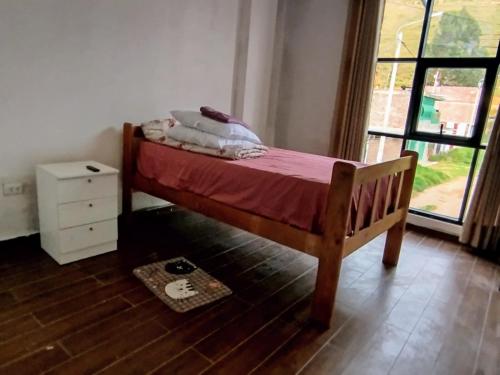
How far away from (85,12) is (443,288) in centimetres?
302

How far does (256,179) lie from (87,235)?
3.72 feet

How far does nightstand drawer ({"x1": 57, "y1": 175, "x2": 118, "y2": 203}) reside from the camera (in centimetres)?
207

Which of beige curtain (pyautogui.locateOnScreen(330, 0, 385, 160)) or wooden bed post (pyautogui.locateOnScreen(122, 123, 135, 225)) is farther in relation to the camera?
beige curtain (pyautogui.locateOnScreen(330, 0, 385, 160))

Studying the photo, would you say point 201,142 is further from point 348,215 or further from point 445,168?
point 445,168

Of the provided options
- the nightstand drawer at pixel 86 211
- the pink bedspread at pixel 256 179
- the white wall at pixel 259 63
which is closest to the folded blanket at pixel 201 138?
the pink bedspread at pixel 256 179

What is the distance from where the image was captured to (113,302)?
70.6 inches

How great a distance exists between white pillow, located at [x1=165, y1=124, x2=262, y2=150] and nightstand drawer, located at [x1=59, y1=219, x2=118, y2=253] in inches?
29.6

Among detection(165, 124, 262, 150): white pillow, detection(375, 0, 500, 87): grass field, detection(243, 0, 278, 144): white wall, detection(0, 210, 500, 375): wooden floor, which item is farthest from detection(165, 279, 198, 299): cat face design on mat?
detection(375, 0, 500, 87): grass field

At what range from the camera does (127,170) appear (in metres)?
2.83

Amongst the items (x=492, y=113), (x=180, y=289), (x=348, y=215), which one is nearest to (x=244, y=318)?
(x=180, y=289)

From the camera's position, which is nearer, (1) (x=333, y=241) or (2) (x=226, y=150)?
(1) (x=333, y=241)

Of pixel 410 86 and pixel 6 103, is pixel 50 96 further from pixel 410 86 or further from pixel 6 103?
pixel 410 86

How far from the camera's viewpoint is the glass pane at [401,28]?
3268 millimetres

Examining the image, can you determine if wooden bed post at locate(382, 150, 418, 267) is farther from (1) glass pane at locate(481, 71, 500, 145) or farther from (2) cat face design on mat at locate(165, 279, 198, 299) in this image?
(2) cat face design on mat at locate(165, 279, 198, 299)
